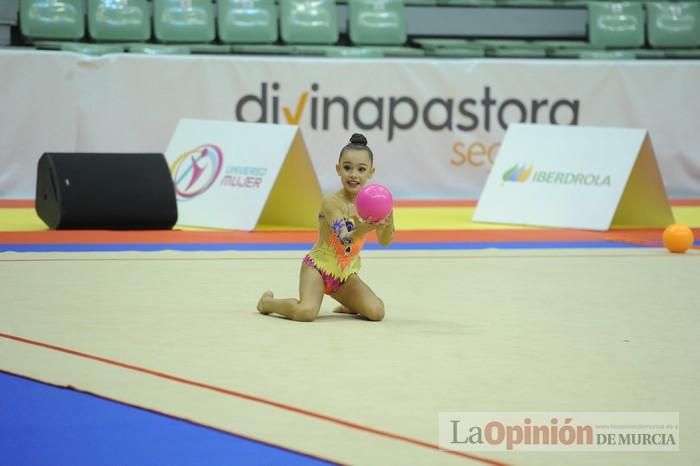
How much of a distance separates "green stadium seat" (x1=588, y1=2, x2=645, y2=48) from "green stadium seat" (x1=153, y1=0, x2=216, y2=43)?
4652 mm

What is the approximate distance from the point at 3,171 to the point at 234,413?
7.57m

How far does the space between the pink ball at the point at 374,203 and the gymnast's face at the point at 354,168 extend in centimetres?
33

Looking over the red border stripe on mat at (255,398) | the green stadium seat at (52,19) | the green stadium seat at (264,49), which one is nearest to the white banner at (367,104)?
the green stadium seat at (264,49)

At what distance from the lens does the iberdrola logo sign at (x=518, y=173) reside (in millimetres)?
9016

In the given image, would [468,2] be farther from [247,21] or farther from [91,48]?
[91,48]

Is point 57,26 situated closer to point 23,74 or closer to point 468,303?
point 23,74

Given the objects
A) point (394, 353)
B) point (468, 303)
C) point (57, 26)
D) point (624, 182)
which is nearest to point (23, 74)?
point (57, 26)

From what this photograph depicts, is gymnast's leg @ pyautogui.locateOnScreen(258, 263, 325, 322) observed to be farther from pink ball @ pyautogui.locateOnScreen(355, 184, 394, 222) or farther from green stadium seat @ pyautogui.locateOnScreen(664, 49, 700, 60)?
green stadium seat @ pyautogui.locateOnScreen(664, 49, 700, 60)

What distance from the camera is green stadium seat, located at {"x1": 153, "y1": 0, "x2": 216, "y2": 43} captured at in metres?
12.6

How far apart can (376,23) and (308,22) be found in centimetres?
80

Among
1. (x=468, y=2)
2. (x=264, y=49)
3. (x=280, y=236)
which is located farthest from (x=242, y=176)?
(x=468, y=2)

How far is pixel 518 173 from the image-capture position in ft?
29.7

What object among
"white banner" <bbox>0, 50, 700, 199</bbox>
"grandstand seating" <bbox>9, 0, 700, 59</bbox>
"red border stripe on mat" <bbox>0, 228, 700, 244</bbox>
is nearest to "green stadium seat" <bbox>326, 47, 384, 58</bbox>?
"grandstand seating" <bbox>9, 0, 700, 59</bbox>

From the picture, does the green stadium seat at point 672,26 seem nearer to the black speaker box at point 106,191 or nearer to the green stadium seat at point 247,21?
the green stadium seat at point 247,21
